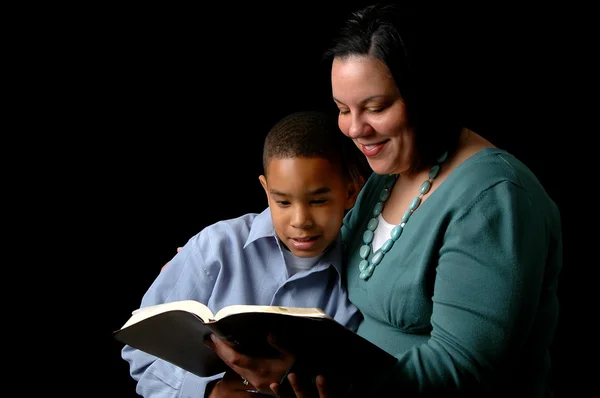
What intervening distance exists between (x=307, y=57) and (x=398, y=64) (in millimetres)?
1191

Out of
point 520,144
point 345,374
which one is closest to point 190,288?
point 345,374

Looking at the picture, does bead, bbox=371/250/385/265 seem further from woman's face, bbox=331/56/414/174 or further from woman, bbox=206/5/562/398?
woman's face, bbox=331/56/414/174

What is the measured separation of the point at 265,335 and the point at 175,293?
621 millimetres

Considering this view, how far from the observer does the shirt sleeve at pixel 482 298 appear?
1972mm

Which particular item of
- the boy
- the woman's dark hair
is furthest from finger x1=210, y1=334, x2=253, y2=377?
the woman's dark hair

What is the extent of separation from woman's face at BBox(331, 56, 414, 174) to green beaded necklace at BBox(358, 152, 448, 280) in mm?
75

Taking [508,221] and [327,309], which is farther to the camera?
[327,309]

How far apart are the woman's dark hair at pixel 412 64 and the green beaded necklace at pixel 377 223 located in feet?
0.24

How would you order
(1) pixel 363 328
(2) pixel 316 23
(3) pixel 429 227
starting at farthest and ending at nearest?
(2) pixel 316 23 → (1) pixel 363 328 → (3) pixel 429 227

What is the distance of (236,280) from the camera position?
2469 mm

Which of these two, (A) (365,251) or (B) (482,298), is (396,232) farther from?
(B) (482,298)

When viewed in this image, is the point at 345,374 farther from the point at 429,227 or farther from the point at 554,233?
the point at 554,233

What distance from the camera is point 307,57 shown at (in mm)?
3223

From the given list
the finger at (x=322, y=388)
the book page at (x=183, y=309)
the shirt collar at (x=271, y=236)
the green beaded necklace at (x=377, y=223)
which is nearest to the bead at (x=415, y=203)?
the green beaded necklace at (x=377, y=223)
